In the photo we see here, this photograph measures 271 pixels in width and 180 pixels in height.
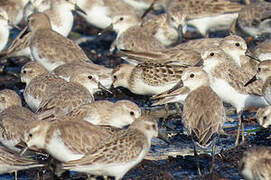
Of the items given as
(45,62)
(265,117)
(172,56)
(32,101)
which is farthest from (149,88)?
(265,117)

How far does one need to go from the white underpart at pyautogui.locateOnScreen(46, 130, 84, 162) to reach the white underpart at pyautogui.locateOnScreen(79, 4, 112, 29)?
907cm

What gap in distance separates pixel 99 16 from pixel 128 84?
5381mm

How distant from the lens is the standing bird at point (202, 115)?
27.6 ft

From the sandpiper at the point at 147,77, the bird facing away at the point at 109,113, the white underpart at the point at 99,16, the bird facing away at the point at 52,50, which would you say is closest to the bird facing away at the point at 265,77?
the sandpiper at the point at 147,77

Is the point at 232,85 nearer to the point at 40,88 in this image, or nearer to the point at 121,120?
the point at 121,120

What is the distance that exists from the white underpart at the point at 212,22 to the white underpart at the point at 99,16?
2.21 metres

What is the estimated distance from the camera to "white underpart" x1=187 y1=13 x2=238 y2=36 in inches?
627

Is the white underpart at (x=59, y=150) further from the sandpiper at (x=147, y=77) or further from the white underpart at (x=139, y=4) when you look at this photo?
the white underpart at (x=139, y=4)

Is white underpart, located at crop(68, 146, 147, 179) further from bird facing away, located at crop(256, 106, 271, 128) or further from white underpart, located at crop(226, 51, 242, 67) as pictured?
white underpart, located at crop(226, 51, 242, 67)

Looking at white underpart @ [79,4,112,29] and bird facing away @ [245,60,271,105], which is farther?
white underpart @ [79,4,112,29]

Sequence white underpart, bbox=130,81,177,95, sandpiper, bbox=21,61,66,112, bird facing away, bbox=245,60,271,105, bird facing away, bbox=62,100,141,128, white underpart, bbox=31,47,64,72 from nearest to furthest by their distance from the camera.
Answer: bird facing away, bbox=62,100,141,128 → bird facing away, bbox=245,60,271,105 → sandpiper, bbox=21,61,66,112 → white underpart, bbox=130,81,177,95 → white underpart, bbox=31,47,64,72

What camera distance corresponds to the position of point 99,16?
1689 centimetres

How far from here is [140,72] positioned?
11609mm

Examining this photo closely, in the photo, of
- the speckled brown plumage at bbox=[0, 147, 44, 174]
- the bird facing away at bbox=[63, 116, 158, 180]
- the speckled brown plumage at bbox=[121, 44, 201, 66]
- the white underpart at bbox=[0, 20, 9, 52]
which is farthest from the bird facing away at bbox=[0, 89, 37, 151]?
the white underpart at bbox=[0, 20, 9, 52]
